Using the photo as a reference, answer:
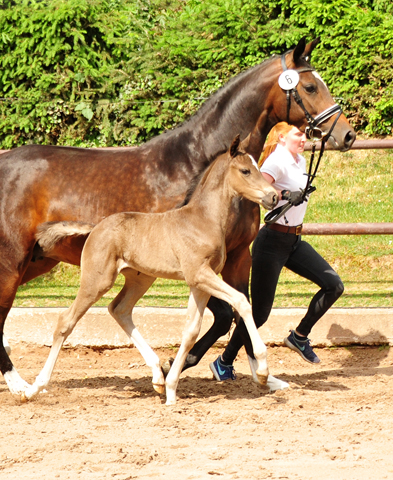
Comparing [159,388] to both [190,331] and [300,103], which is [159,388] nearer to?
[190,331]

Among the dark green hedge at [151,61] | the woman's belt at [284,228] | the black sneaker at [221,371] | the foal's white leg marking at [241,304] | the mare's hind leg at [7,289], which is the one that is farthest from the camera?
the dark green hedge at [151,61]

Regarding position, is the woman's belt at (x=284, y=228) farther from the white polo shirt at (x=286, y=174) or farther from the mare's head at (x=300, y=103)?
the mare's head at (x=300, y=103)

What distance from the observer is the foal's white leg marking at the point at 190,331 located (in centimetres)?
461

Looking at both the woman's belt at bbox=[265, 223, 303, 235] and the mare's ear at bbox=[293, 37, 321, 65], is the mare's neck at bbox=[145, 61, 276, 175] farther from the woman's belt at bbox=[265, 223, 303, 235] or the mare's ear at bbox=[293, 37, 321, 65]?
the woman's belt at bbox=[265, 223, 303, 235]

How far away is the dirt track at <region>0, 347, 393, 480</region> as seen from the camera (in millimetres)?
3287

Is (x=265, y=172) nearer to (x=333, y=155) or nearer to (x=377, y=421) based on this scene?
(x=377, y=421)

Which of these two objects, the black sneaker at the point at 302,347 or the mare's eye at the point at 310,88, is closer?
the mare's eye at the point at 310,88

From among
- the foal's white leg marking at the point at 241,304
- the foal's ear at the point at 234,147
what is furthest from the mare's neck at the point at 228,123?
the foal's white leg marking at the point at 241,304

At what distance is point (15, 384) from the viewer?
5.02 m

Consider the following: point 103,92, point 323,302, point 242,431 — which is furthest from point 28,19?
point 242,431

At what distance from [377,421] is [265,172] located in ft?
6.27

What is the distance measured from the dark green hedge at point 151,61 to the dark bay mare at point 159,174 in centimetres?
578

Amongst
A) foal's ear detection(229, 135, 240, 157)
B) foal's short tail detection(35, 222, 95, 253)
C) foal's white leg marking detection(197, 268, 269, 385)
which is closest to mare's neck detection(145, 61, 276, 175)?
foal's ear detection(229, 135, 240, 157)

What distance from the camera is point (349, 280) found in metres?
8.19
